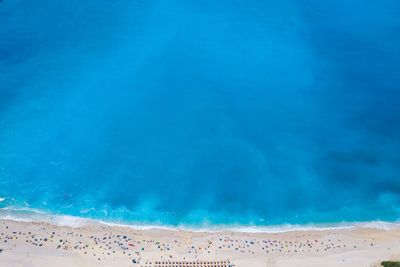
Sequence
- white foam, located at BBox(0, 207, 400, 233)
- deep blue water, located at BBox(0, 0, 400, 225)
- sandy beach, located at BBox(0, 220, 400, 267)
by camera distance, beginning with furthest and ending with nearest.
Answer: deep blue water, located at BBox(0, 0, 400, 225), white foam, located at BBox(0, 207, 400, 233), sandy beach, located at BBox(0, 220, 400, 267)

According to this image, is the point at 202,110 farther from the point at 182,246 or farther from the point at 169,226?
the point at 182,246

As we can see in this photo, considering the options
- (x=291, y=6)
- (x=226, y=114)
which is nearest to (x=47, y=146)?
(x=226, y=114)

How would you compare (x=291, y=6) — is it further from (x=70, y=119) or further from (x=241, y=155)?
(x=70, y=119)

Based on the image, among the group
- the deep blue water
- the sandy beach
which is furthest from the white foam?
the deep blue water

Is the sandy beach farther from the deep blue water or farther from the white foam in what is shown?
the deep blue water

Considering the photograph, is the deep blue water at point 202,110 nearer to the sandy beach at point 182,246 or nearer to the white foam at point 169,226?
the white foam at point 169,226

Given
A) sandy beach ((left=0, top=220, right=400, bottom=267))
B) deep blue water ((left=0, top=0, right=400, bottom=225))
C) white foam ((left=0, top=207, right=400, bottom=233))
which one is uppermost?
deep blue water ((left=0, top=0, right=400, bottom=225))

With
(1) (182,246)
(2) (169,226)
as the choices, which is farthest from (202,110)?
(1) (182,246)
